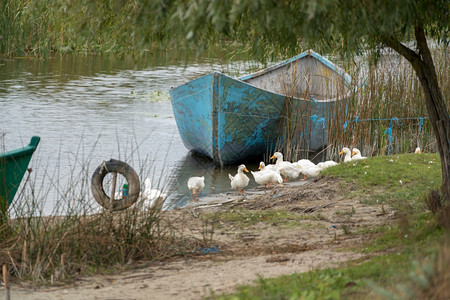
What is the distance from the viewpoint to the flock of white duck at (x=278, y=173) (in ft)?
35.5

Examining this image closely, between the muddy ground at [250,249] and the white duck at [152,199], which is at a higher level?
the white duck at [152,199]

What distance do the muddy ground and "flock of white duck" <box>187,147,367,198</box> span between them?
0.85 meters

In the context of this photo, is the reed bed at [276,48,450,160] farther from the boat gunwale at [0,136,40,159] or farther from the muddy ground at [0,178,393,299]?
the boat gunwale at [0,136,40,159]

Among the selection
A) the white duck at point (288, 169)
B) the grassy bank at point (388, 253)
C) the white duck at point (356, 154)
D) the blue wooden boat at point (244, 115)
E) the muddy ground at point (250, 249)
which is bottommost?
the muddy ground at point (250, 249)

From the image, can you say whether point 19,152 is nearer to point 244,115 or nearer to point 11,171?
point 11,171

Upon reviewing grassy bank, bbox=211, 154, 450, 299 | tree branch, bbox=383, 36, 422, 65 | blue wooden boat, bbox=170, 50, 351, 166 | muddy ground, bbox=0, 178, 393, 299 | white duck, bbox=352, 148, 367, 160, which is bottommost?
muddy ground, bbox=0, 178, 393, 299

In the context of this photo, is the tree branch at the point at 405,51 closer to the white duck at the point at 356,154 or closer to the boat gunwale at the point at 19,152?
the boat gunwale at the point at 19,152

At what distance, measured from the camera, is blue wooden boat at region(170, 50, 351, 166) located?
13.2 meters

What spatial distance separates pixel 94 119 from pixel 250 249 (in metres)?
10.8

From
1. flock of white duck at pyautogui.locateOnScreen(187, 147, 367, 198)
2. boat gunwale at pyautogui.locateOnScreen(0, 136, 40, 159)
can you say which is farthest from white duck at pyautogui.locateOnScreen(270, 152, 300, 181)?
boat gunwale at pyautogui.locateOnScreen(0, 136, 40, 159)

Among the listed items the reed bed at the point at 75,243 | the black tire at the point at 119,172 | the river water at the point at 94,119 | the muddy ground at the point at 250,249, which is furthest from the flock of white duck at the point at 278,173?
the reed bed at the point at 75,243

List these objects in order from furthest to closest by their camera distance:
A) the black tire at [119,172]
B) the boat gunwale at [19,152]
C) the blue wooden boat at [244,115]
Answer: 1. the blue wooden boat at [244,115]
2. the black tire at [119,172]
3. the boat gunwale at [19,152]

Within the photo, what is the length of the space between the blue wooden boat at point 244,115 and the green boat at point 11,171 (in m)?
6.31

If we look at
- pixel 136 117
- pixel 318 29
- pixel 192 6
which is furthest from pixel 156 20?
pixel 136 117
